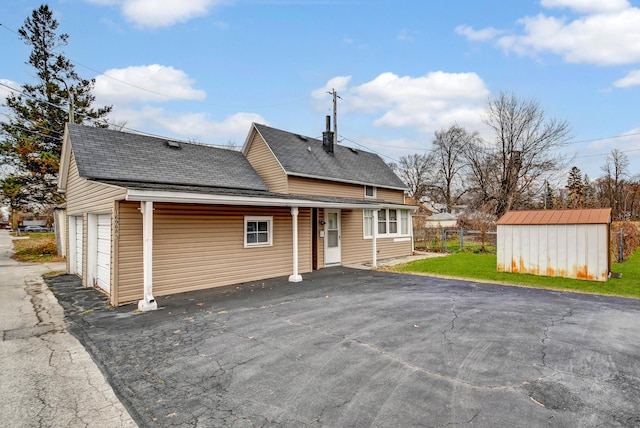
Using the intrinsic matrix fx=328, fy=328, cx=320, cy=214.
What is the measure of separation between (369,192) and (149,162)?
894 centimetres

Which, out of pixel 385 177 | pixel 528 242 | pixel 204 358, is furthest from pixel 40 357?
pixel 385 177

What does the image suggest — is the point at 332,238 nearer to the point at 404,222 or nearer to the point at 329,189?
the point at 329,189

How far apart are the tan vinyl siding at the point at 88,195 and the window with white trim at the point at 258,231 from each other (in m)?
3.33

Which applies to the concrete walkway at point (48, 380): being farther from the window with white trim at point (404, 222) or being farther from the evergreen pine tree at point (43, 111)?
the evergreen pine tree at point (43, 111)

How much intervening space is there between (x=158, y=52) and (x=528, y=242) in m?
17.2

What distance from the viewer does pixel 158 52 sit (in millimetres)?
15422

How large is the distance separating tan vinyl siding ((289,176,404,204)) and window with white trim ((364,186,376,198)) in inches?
6.5

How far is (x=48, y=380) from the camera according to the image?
3746 millimetres

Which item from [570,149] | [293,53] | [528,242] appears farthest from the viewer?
[570,149]

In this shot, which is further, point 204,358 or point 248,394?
point 204,358

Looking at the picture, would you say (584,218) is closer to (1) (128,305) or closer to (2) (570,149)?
(1) (128,305)

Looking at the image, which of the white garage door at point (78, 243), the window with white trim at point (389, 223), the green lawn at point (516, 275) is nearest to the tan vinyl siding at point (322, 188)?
the window with white trim at point (389, 223)

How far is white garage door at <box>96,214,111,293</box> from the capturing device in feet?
26.4

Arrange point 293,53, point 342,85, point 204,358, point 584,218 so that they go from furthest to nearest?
1. point 342,85
2. point 293,53
3. point 584,218
4. point 204,358
